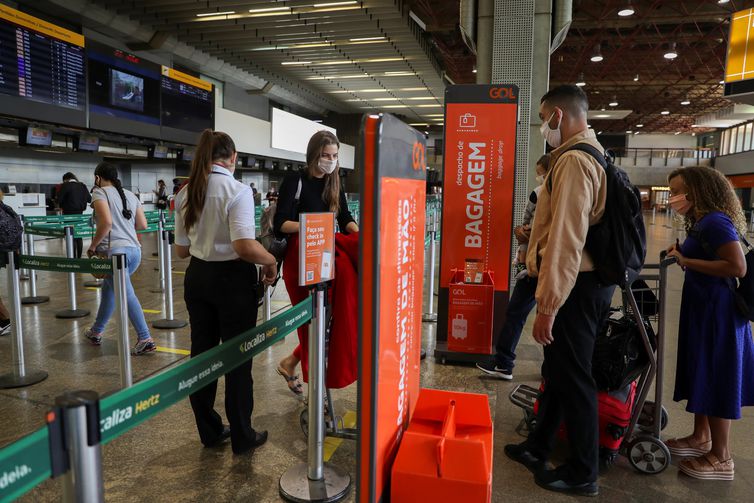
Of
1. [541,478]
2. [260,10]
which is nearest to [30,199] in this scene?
[260,10]

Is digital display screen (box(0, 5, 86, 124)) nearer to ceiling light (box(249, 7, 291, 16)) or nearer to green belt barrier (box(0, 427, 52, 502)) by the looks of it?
ceiling light (box(249, 7, 291, 16))

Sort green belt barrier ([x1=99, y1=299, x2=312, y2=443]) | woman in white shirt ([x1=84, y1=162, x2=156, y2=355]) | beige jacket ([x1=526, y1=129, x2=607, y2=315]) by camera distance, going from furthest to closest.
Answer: woman in white shirt ([x1=84, y1=162, x2=156, y2=355]) < beige jacket ([x1=526, y1=129, x2=607, y2=315]) < green belt barrier ([x1=99, y1=299, x2=312, y2=443])

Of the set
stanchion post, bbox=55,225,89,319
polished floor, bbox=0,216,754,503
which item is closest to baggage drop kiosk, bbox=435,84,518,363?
polished floor, bbox=0,216,754,503

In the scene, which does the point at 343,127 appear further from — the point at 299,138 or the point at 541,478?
the point at 541,478

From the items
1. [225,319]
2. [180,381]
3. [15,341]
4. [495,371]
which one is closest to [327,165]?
[225,319]

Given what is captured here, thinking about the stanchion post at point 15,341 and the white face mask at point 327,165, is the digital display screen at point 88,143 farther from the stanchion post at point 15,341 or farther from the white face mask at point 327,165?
the white face mask at point 327,165

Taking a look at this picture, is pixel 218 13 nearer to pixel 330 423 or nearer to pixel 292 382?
pixel 292 382

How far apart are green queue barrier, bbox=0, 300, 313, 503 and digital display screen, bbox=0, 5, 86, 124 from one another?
8024 mm

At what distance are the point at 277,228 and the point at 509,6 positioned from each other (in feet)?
16.8

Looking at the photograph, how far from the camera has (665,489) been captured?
2488 mm

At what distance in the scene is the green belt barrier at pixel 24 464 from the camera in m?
0.97

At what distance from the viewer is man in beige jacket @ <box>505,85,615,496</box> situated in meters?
2.16

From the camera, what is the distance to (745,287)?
8.17 ft

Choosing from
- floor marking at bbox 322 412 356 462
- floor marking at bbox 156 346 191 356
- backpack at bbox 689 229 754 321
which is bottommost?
floor marking at bbox 322 412 356 462
